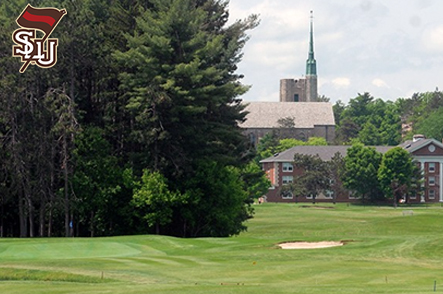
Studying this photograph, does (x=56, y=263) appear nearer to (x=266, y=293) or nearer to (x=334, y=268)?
(x=334, y=268)

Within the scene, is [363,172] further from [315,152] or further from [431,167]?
[315,152]

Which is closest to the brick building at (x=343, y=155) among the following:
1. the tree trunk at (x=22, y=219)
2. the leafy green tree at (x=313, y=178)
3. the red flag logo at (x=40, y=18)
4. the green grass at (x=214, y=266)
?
the leafy green tree at (x=313, y=178)

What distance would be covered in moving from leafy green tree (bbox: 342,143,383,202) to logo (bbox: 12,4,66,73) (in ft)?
280

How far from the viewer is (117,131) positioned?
58.4 meters

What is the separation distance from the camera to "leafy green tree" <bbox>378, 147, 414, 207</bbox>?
422 feet

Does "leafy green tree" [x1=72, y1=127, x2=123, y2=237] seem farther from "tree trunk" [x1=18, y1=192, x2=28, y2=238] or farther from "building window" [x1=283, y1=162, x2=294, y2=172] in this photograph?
"building window" [x1=283, y1=162, x2=294, y2=172]

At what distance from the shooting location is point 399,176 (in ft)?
422

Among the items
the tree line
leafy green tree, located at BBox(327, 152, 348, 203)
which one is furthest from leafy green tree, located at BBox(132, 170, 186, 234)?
leafy green tree, located at BBox(327, 152, 348, 203)

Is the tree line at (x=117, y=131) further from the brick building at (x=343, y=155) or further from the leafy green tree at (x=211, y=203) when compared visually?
the brick building at (x=343, y=155)

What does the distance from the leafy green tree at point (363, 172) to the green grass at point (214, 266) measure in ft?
295

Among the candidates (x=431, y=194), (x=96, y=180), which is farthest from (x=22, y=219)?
(x=431, y=194)

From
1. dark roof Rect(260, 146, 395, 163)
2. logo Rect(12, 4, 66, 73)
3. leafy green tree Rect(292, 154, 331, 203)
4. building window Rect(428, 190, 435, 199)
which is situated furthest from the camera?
dark roof Rect(260, 146, 395, 163)

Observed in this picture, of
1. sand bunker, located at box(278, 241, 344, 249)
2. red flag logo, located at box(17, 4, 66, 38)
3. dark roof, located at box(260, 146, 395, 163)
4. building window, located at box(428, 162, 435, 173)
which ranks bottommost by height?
sand bunker, located at box(278, 241, 344, 249)

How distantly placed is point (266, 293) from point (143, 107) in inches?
1374
